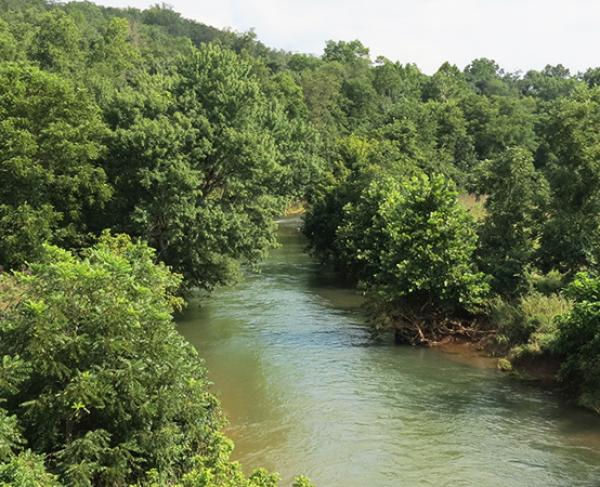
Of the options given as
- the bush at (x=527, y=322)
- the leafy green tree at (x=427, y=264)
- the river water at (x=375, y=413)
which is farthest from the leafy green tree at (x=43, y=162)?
the bush at (x=527, y=322)

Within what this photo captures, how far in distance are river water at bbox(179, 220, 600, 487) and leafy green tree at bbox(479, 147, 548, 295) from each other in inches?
182

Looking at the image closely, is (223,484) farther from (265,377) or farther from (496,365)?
(496,365)

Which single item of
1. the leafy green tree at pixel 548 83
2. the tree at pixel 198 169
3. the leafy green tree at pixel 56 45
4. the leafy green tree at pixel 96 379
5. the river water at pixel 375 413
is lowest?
the river water at pixel 375 413

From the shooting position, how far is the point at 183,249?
28.9 meters

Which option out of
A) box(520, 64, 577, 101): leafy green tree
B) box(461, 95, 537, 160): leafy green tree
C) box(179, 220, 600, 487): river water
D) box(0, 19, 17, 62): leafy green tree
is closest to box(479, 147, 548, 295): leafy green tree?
box(179, 220, 600, 487): river water

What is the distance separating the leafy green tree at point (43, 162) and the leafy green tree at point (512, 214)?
1663 centimetres

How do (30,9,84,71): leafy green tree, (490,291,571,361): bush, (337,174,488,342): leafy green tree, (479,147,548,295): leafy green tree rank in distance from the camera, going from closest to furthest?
(490,291,571,361): bush
(337,174,488,342): leafy green tree
(479,147,548,295): leafy green tree
(30,9,84,71): leafy green tree

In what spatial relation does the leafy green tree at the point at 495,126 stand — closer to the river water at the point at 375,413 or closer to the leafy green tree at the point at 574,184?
the leafy green tree at the point at 574,184

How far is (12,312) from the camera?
1258cm

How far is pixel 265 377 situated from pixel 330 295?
14.7m

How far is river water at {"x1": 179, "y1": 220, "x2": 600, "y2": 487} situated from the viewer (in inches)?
A: 645

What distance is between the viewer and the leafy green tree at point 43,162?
1008 inches

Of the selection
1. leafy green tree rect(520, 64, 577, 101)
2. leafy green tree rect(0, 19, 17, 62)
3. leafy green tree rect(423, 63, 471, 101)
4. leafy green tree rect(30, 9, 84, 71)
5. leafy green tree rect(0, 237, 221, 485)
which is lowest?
leafy green tree rect(0, 237, 221, 485)

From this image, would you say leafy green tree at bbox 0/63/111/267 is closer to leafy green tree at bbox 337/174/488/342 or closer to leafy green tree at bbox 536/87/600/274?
leafy green tree at bbox 337/174/488/342
